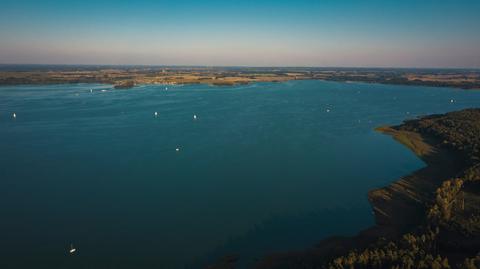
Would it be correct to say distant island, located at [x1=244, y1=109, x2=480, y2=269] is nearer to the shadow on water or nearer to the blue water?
the shadow on water

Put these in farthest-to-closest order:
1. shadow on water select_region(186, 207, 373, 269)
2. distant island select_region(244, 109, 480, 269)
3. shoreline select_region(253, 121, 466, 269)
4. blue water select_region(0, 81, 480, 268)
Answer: blue water select_region(0, 81, 480, 268), shadow on water select_region(186, 207, 373, 269), shoreline select_region(253, 121, 466, 269), distant island select_region(244, 109, 480, 269)

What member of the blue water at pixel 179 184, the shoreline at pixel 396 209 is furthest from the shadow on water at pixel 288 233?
the shoreline at pixel 396 209

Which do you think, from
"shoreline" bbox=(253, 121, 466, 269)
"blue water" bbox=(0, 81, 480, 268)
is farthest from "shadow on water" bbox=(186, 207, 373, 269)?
"shoreline" bbox=(253, 121, 466, 269)

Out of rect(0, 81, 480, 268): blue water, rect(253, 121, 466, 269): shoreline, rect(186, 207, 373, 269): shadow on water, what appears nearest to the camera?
rect(253, 121, 466, 269): shoreline

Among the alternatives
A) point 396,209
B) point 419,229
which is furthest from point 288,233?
point 396,209

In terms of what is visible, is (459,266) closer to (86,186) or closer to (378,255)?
(378,255)

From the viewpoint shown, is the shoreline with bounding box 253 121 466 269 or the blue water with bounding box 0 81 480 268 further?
the blue water with bounding box 0 81 480 268

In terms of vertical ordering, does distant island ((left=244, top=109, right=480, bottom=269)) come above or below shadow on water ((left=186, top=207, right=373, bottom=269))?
above
